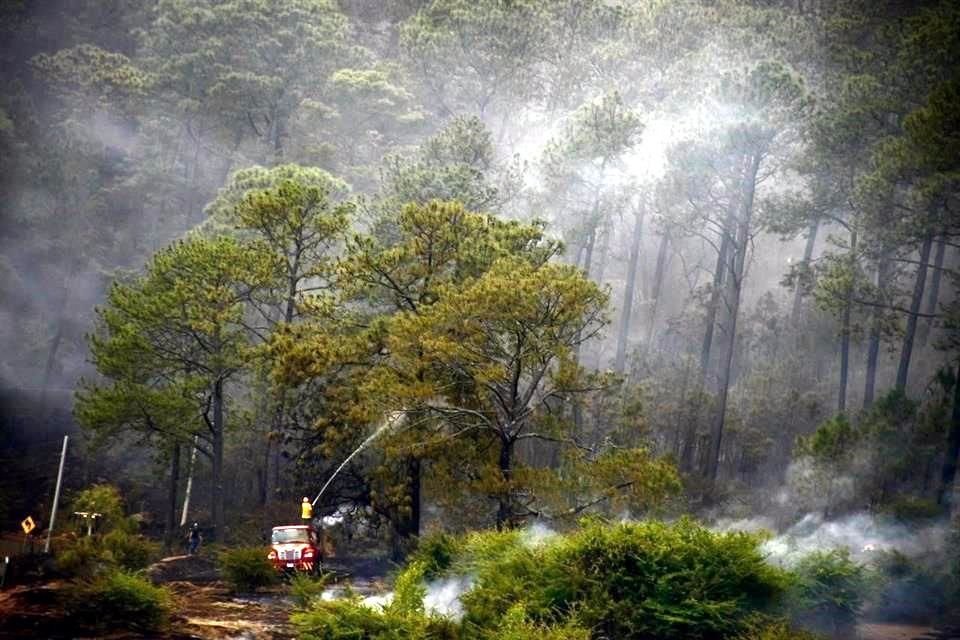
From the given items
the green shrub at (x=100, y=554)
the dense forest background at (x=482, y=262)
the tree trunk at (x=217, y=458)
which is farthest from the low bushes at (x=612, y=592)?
the tree trunk at (x=217, y=458)

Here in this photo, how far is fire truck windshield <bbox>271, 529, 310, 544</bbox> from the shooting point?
28.2 metres

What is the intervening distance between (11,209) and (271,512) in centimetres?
4915

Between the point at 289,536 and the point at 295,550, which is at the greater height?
the point at 289,536

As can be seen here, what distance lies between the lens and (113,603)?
18469 mm

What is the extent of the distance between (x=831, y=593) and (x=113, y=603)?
46.3 feet

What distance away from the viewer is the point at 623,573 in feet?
55.0

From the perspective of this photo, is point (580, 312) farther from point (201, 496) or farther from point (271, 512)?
point (201, 496)

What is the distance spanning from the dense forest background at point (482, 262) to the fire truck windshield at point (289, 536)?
128 inches

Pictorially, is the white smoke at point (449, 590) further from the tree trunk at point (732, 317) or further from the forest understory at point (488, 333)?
A: the tree trunk at point (732, 317)

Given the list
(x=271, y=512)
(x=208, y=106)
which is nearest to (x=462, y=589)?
(x=271, y=512)

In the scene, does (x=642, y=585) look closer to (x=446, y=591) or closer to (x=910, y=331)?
(x=446, y=591)

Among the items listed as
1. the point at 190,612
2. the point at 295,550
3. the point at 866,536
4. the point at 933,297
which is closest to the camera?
the point at 190,612

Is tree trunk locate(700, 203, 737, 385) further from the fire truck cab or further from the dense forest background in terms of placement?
the fire truck cab

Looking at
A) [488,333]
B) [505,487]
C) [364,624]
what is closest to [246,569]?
[505,487]
